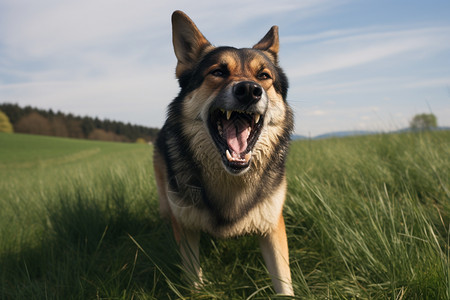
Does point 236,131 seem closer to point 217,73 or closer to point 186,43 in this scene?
point 217,73

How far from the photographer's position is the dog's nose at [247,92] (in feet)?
7.41

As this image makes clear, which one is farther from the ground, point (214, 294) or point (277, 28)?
point (277, 28)

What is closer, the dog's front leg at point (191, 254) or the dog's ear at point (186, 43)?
the dog's front leg at point (191, 254)

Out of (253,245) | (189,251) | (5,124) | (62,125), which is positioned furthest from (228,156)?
(62,125)

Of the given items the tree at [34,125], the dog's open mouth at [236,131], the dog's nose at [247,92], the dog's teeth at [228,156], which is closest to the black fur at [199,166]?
the dog's open mouth at [236,131]

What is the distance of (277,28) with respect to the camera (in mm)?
3311

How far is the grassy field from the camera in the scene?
2.09m

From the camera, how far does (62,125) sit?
6259 centimetres

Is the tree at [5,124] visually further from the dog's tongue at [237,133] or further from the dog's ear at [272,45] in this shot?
the dog's tongue at [237,133]

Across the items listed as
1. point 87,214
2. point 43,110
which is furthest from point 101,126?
point 87,214

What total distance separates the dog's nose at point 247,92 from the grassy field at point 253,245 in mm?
1101

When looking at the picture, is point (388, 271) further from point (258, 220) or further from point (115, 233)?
point (115, 233)

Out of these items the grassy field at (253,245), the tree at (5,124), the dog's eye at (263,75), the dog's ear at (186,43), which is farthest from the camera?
the tree at (5,124)

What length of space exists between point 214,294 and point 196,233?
60cm
